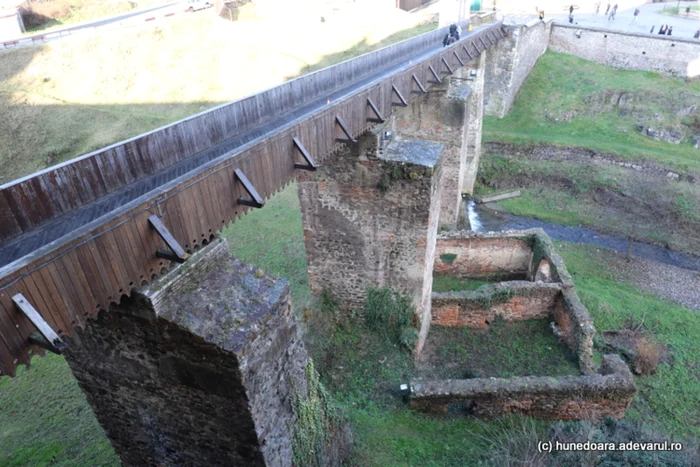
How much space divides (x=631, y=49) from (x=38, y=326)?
33.6 meters

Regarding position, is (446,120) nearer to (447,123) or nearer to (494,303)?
(447,123)

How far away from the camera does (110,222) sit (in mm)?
3783

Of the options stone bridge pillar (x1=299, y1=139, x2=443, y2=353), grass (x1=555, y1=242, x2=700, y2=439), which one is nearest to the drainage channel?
grass (x1=555, y1=242, x2=700, y2=439)

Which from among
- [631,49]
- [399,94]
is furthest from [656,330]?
[631,49]

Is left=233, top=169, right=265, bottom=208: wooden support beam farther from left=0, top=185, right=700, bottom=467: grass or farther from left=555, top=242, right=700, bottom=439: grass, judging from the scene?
left=555, top=242, right=700, bottom=439: grass

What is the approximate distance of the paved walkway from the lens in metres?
28.8

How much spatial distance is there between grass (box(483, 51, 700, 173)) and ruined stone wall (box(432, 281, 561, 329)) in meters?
13.8

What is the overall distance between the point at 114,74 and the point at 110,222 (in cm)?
2842

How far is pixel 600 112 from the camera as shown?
82.5 feet

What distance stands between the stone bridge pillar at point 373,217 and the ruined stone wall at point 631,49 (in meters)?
24.4

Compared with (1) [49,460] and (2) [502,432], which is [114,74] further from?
(2) [502,432]

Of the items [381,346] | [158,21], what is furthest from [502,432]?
[158,21]

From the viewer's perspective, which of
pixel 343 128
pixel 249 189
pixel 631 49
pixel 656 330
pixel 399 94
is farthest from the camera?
pixel 631 49

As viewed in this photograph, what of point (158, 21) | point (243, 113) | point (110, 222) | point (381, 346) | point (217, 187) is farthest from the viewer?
point (158, 21)
